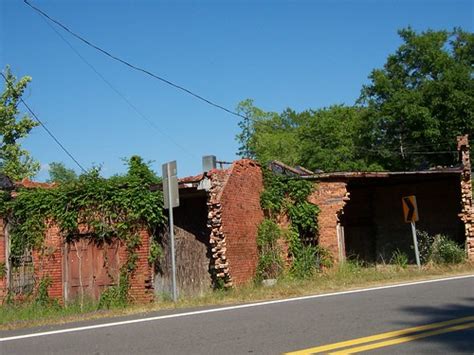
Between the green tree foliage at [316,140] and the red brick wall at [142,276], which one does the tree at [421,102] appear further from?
the red brick wall at [142,276]

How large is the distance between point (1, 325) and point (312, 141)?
40300 mm

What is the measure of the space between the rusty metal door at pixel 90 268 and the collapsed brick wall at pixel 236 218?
2.93m

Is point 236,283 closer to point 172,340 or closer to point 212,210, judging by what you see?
point 212,210

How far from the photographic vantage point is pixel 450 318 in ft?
27.4

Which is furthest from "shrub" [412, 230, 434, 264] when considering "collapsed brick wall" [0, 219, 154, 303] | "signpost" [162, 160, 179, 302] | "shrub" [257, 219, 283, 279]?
"signpost" [162, 160, 179, 302]

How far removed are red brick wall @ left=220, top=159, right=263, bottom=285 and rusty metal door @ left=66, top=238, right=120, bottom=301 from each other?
3244 mm

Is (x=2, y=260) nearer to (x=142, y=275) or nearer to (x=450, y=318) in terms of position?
(x=142, y=275)

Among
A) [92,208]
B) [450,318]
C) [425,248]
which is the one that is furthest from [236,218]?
[450,318]

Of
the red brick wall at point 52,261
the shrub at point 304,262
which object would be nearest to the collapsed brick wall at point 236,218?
the shrub at point 304,262

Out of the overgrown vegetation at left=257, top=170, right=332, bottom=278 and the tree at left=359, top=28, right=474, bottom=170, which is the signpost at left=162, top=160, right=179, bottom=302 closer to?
the overgrown vegetation at left=257, top=170, right=332, bottom=278

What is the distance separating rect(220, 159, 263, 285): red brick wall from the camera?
1558cm

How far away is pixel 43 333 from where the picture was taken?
27.5ft

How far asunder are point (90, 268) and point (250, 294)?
18.8 feet

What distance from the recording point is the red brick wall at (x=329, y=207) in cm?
1802
